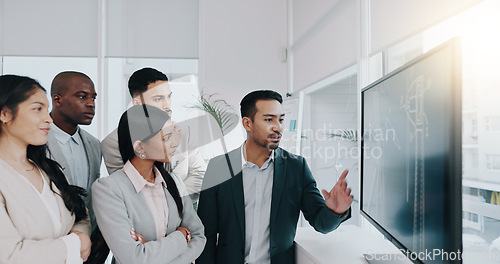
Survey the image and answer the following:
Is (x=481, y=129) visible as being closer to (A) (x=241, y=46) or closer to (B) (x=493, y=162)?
(B) (x=493, y=162)

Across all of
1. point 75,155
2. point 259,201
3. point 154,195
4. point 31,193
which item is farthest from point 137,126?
point 259,201

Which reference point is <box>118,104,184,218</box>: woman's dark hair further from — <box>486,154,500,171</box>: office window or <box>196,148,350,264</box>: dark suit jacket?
<box>486,154,500,171</box>: office window

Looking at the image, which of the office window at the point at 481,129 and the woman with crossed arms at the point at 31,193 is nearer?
the woman with crossed arms at the point at 31,193

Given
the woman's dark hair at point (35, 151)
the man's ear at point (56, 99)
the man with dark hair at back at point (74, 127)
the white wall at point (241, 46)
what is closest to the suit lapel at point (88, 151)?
the man with dark hair at back at point (74, 127)

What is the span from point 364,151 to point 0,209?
1484 millimetres

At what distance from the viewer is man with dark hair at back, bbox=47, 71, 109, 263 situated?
181cm

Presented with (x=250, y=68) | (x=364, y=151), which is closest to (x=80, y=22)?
(x=250, y=68)

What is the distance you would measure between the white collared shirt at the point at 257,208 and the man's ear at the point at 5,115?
106cm

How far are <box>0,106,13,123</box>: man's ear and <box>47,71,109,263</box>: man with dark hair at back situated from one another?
45 centimetres

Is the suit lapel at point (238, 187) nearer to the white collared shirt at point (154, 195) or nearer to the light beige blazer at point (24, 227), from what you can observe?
the white collared shirt at point (154, 195)

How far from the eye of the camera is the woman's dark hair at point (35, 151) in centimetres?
133

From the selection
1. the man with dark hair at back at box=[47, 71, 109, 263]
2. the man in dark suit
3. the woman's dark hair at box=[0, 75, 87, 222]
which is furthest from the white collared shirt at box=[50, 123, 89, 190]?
the man in dark suit

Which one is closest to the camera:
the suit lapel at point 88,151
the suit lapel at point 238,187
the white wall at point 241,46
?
the suit lapel at point 238,187

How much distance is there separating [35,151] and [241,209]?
0.95 metres
